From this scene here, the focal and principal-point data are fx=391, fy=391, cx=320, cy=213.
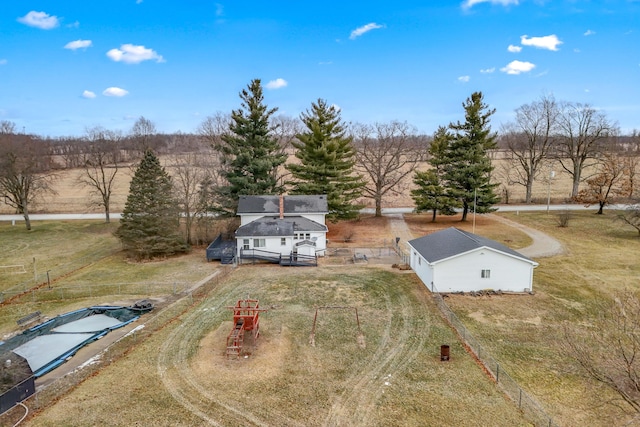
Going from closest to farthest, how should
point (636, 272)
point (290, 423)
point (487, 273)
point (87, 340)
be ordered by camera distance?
1. point (290, 423)
2. point (87, 340)
3. point (487, 273)
4. point (636, 272)

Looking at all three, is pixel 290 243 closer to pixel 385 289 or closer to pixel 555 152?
pixel 385 289

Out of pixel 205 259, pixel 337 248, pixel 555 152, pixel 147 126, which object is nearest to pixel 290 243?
pixel 337 248

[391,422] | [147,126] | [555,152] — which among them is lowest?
[391,422]

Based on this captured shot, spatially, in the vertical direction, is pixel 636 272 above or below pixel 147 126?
below

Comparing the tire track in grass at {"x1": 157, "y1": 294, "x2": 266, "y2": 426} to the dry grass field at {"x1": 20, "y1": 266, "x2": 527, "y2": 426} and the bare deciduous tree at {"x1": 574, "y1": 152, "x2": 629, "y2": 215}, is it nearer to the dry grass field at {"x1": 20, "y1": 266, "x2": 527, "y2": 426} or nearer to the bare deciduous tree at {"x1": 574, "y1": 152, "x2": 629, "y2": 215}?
the dry grass field at {"x1": 20, "y1": 266, "x2": 527, "y2": 426}

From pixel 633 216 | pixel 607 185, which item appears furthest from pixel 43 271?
pixel 607 185
